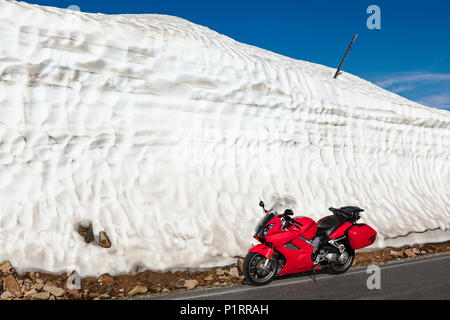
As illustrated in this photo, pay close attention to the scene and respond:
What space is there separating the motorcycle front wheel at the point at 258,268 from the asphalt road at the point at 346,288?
10 cm

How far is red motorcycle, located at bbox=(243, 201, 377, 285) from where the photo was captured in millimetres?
5758

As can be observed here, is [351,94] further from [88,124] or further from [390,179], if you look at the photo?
[88,124]

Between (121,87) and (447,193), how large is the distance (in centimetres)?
1173

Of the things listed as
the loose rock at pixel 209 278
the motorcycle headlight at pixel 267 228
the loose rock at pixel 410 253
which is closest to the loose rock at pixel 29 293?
the loose rock at pixel 209 278

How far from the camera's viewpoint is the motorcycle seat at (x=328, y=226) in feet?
21.3

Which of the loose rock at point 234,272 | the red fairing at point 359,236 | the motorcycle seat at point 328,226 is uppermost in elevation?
the motorcycle seat at point 328,226

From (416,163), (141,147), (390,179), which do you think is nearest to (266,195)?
(141,147)

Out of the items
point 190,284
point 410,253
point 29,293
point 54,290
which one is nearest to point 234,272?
point 190,284

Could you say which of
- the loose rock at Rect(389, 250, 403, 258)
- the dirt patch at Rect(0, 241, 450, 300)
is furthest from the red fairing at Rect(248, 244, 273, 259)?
the loose rock at Rect(389, 250, 403, 258)

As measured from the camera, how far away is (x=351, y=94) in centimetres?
1344

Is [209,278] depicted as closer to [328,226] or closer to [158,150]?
[328,226]

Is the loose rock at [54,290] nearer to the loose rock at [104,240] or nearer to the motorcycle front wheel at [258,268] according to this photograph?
the loose rock at [104,240]

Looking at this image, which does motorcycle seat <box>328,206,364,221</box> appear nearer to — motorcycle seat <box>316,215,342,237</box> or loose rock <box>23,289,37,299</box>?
motorcycle seat <box>316,215,342,237</box>

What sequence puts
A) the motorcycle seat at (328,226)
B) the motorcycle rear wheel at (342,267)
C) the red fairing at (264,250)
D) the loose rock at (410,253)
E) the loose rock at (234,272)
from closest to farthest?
1. the red fairing at (264,250)
2. the motorcycle seat at (328,226)
3. the motorcycle rear wheel at (342,267)
4. the loose rock at (234,272)
5. the loose rock at (410,253)
